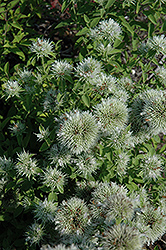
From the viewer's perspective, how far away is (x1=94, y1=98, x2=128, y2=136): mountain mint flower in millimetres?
2367

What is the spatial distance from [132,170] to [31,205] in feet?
3.87

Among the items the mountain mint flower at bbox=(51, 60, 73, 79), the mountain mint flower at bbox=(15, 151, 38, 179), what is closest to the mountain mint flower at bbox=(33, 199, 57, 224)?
the mountain mint flower at bbox=(15, 151, 38, 179)

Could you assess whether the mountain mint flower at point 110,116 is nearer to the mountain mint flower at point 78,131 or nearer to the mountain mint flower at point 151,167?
the mountain mint flower at point 78,131

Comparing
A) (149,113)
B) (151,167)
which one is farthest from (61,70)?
(151,167)

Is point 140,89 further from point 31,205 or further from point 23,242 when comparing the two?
point 23,242

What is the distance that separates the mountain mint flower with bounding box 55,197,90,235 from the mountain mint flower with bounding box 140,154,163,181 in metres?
0.78

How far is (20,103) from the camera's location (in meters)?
3.33

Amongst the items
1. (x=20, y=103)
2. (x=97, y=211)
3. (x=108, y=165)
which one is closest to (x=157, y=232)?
(x=97, y=211)

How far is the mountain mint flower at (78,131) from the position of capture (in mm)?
2283

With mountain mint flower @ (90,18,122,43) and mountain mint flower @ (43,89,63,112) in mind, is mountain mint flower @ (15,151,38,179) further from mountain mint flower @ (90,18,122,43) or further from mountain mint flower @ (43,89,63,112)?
mountain mint flower @ (90,18,122,43)

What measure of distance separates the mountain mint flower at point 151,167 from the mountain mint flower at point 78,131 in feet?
2.62

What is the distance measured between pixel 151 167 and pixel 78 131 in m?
0.98

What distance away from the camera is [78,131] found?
2.30m

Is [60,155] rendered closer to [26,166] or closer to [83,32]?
[26,166]
